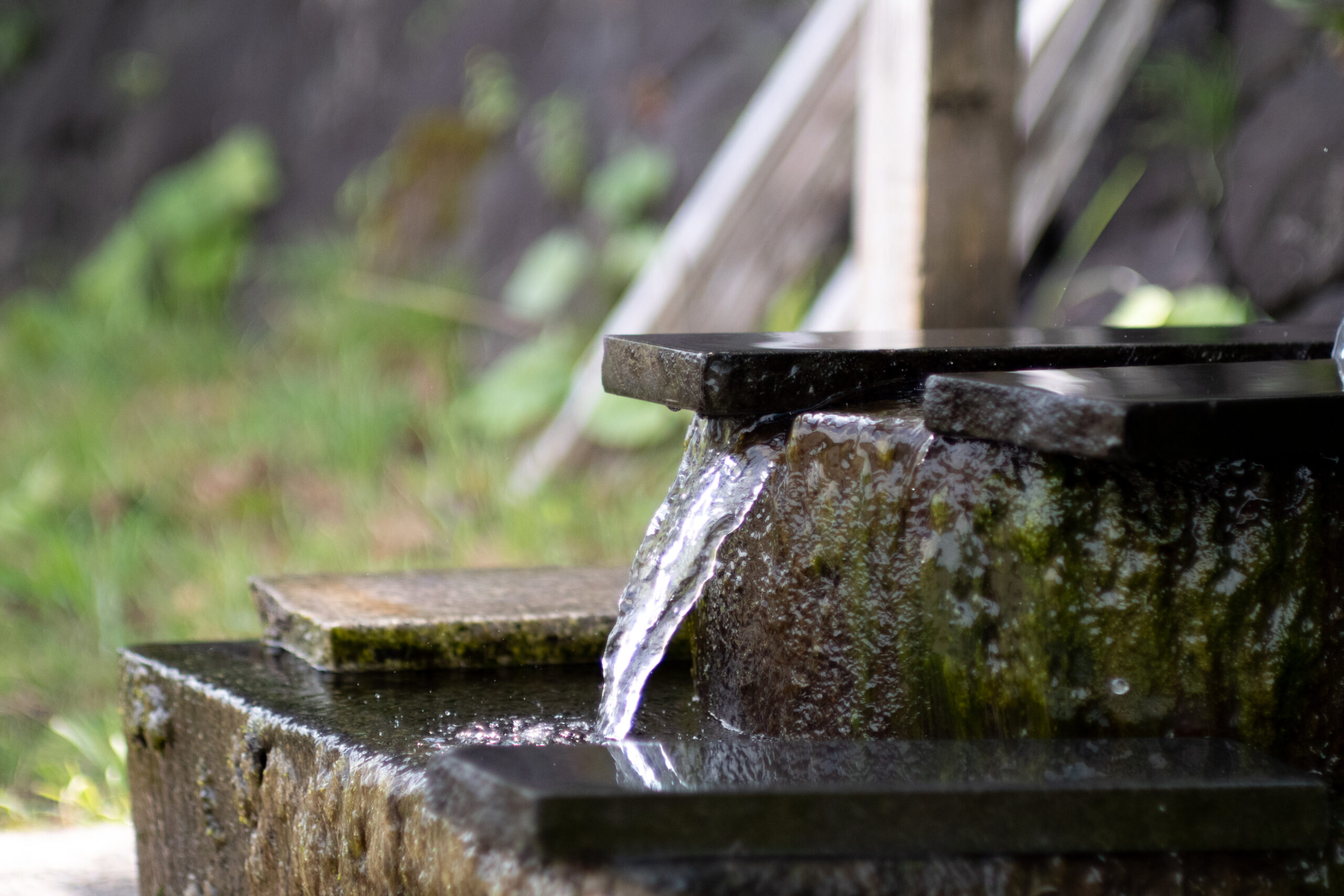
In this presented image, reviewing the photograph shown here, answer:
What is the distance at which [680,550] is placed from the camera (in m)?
1.45

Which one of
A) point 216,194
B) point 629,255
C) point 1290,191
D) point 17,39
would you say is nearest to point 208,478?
point 629,255

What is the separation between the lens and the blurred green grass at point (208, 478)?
3.29m

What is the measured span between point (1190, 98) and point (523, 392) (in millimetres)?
2353

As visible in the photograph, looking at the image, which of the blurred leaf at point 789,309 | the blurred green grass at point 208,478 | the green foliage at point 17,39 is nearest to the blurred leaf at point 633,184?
the blurred green grass at point 208,478

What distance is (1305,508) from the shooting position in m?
1.19

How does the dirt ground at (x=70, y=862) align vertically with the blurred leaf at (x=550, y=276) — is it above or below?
below

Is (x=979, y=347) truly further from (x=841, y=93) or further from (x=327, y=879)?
(x=841, y=93)

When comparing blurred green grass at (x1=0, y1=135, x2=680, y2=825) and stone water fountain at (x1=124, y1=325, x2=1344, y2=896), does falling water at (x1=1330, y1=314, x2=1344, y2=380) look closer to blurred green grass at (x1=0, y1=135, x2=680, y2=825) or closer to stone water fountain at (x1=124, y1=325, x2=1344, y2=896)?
stone water fountain at (x1=124, y1=325, x2=1344, y2=896)

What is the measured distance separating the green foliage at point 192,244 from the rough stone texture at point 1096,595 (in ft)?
19.8

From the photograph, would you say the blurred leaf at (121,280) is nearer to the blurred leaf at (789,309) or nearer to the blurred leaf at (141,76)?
the blurred leaf at (141,76)

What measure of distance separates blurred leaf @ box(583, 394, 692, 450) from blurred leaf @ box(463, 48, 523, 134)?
2.24m

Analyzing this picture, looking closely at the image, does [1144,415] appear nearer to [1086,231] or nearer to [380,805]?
[380,805]

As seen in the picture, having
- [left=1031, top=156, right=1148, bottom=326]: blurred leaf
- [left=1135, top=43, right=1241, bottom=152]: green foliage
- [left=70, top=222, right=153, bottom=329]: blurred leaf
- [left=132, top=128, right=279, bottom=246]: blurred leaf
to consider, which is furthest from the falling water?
[left=132, top=128, right=279, bottom=246]: blurred leaf

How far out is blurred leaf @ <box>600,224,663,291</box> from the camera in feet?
16.1
